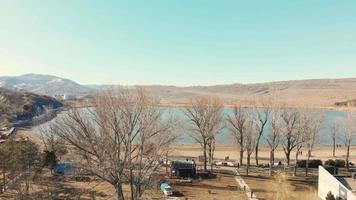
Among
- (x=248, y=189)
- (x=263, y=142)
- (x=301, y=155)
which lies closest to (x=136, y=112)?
(x=248, y=189)

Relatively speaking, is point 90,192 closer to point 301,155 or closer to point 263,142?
point 301,155

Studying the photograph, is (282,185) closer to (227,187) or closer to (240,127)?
(227,187)

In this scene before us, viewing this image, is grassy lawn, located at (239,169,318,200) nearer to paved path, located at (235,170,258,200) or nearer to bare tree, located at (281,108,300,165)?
paved path, located at (235,170,258,200)

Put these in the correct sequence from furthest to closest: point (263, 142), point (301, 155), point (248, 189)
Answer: point (263, 142), point (301, 155), point (248, 189)

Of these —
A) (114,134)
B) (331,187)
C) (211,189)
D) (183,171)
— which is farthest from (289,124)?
(114,134)

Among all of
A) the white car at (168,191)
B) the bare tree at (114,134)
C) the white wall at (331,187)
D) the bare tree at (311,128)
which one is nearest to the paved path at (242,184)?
the white wall at (331,187)

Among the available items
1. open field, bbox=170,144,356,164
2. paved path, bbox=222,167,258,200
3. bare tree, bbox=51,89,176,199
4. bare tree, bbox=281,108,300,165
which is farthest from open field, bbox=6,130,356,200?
open field, bbox=170,144,356,164

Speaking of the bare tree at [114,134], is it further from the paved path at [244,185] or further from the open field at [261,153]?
the open field at [261,153]
